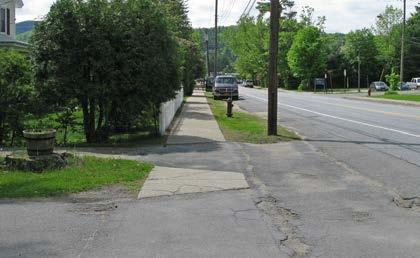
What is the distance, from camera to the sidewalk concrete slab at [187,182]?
938 cm

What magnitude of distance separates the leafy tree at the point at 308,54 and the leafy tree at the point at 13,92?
76.5m

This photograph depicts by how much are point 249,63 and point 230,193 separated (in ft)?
387

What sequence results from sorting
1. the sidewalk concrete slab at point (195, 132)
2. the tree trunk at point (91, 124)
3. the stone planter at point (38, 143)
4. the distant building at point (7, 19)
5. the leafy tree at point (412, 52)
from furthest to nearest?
the leafy tree at point (412, 52)
the distant building at point (7, 19)
the sidewalk concrete slab at point (195, 132)
the tree trunk at point (91, 124)
the stone planter at point (38, 143)

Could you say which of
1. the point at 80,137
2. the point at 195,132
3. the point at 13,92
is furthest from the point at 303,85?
the point at 13,92

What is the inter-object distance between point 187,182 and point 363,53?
9831 centimetres

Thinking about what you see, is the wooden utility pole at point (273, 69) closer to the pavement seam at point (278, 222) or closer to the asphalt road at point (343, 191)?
the asphalt road at point (343, 191)

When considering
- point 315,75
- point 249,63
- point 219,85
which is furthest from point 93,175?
point 249,63

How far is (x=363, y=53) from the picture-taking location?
103 meters

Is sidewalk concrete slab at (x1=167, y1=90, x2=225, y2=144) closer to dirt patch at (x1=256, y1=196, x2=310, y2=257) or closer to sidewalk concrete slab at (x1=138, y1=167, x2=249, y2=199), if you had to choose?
sidewalk concrete slab at (x1=138, y1=167, x2=249, y2=199)

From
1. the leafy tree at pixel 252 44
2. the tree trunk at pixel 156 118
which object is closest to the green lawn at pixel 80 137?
the tree trunk at pixel 156 118

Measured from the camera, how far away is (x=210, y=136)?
59.0ft

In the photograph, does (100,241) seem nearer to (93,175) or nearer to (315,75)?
(93,175)

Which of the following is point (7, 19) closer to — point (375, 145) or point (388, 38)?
point (375, 145)

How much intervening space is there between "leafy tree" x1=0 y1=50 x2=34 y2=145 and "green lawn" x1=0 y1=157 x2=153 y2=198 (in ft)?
14.3
